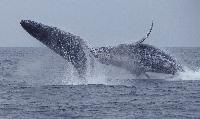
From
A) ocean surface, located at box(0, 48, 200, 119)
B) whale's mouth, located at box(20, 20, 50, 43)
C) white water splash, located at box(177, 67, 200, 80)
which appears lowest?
ocean surface, located at box(0, 48, 200, 119)

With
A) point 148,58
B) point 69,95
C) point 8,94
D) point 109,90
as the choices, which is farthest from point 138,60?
point 8,94

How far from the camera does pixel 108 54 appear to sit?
29.1 meters

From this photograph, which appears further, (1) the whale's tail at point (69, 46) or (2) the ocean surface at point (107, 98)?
(1) the whale's tail at point (69, 46)

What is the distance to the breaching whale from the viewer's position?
26062 mm

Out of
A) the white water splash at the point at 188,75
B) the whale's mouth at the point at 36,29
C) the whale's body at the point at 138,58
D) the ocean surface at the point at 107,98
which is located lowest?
the ocean surface at the point at 107,98

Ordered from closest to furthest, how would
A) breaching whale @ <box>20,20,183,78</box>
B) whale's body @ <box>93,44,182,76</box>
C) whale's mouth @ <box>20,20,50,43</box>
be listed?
whale's mouth @ <box>20,20,50,43</box> → breaching whale @ <box>20,20,183,78</box> → whale's body @ <box>93,44,182,76</box>

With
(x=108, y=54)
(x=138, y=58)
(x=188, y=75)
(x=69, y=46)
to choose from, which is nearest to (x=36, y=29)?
(x=69, y=46)

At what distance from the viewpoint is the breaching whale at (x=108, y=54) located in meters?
26.1

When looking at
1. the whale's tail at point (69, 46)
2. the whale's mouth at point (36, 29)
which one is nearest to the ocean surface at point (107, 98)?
the whale's tail at point (69, 46)

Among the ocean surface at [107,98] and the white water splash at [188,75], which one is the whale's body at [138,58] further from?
the white water splash at [188,75]

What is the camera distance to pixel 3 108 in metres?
24.0

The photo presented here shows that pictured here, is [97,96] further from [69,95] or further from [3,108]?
[3,108]

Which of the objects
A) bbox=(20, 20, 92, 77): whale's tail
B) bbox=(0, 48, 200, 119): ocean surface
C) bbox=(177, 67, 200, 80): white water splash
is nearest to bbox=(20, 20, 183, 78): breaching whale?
bbox=(20, 20, 92, 77): whale's tail

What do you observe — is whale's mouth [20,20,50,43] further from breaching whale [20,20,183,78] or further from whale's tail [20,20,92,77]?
whale's tail [20,20,92,77]
